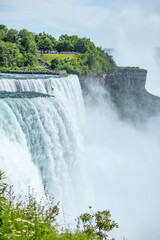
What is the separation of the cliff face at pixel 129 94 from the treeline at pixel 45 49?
6.73ft

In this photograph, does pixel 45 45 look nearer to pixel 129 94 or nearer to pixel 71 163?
pixel 129 94

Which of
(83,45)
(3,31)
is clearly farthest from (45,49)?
(3,31)

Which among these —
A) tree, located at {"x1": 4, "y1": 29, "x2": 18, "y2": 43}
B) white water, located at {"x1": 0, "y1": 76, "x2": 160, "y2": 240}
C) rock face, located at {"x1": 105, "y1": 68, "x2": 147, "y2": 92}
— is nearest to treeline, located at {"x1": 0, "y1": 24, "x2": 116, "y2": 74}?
tree, located at {"x1": 4, "y1": 29, "x2": 18, "y2": 43}

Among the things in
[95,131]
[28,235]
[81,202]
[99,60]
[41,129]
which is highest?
[99,60]

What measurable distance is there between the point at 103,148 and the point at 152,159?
660 cm

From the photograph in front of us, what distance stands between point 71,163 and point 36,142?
4620 mm

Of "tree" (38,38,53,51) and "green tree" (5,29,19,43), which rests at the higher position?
"tree" (38,38,53,51)

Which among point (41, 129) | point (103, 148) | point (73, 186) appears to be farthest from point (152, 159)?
point (41, 129)

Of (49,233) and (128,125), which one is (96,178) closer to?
(49,233)

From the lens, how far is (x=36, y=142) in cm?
1692

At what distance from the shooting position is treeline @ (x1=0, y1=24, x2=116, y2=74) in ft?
139

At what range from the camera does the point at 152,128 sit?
51906 mm

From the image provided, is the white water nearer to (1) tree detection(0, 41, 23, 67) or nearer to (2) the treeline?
(2) the treeline

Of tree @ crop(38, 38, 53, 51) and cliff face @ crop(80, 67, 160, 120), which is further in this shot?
tree @ crop(38, 38, 53, 51)
